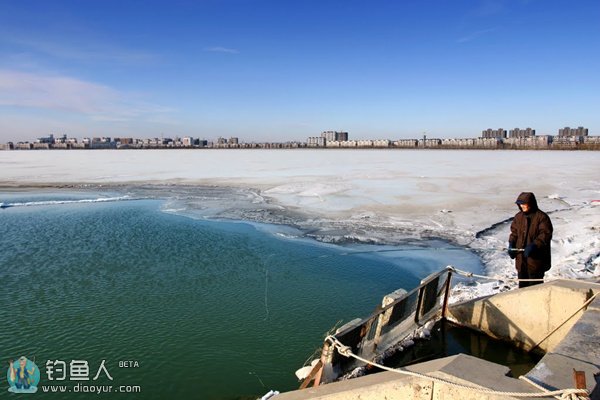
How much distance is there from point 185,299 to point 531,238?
15.9 feet

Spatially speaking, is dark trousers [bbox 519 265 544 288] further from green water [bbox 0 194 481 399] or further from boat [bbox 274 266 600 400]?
green water [bbox 0 194 481 399]

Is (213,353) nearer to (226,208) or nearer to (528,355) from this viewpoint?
(528,355)

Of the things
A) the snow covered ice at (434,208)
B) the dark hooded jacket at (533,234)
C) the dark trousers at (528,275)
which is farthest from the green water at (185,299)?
the dark hooded jacket at (533,234)

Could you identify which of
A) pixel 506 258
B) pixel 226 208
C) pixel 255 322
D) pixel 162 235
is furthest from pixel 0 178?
pixel 506 258

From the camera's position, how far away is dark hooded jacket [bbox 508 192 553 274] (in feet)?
15.7

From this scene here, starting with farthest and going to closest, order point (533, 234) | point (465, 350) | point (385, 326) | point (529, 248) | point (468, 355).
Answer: point (465, 350), point (533, 234), point (529, 248), point (385, 326), point (468, 355)

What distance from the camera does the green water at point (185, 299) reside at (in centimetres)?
480

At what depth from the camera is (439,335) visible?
216 inches

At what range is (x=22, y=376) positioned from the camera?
4621 millimetres

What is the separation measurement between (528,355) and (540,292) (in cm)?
80

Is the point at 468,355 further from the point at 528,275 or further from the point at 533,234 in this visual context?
the point at 528,275

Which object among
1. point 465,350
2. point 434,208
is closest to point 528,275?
→ point 465,350

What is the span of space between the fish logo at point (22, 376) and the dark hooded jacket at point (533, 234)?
5633 millimetres

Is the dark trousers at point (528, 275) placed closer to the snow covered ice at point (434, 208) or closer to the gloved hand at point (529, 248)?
the gloved hand at point (529, 248)
